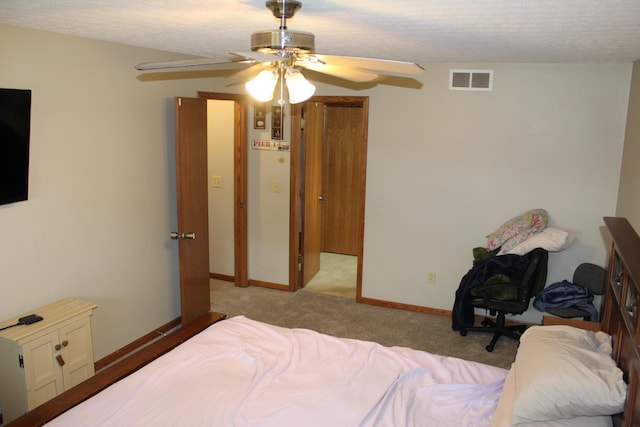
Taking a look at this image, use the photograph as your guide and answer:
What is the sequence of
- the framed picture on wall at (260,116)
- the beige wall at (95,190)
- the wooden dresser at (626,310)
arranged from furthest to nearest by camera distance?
the framed picture on wall at (260,116)
the beige wall at (95,190)
the wooden dresser at (626,310)

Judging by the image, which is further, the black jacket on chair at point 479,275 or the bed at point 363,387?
the black jacket on chair at point 479,275

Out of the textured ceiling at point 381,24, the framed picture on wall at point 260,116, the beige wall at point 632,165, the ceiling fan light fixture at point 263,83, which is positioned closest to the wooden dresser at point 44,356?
the textured ceiling at point 381,24

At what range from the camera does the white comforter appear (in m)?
2.12

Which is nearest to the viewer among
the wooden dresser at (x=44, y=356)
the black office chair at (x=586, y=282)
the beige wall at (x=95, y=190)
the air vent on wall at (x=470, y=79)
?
the wooden dresser at (x=44, y=356)

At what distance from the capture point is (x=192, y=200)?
14.0ft

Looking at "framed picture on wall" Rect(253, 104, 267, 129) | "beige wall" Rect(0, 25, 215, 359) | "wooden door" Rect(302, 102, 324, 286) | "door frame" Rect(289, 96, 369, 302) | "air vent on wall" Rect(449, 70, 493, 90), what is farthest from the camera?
"wooden door" Rect(302, 102, 324, 286)

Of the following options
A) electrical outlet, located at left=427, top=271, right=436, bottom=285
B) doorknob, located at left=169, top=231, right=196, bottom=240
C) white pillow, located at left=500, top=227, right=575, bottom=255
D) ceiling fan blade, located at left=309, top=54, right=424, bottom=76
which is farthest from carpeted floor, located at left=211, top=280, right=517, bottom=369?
ceiling fan blade, located at left=309, top=54, right=424, bottom=76

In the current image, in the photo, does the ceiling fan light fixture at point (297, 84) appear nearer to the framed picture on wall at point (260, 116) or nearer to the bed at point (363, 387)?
the bed at point (363, 387)

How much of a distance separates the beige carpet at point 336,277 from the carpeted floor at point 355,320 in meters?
0.17

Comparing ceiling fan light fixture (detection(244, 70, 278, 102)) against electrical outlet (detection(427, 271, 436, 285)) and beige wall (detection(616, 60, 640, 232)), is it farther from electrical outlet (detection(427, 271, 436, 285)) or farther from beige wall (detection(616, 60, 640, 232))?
electrical outlet (detection(427, 271, 436, 285))

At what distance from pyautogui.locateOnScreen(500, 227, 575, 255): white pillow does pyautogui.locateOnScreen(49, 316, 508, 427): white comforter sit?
1.71 meters

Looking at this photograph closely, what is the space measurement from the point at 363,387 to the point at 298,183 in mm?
3149

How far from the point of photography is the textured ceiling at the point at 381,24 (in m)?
2.07

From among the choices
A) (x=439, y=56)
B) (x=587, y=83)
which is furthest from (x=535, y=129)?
(x=439, y=56)
